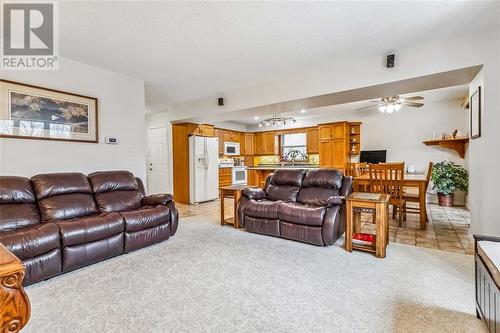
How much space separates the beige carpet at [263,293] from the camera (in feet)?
5.07

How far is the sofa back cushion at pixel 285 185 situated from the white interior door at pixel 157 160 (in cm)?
329

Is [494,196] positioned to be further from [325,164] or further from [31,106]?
[31,106]

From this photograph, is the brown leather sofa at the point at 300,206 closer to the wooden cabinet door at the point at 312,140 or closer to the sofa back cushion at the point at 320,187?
the sofa back cushion at the point at 320,187

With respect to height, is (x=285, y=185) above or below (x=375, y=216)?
above

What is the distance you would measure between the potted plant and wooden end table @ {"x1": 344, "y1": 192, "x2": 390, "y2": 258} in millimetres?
3498

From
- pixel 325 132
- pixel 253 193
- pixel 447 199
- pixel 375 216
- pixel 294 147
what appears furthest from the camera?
pixel 294 147

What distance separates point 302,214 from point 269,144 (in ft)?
18.3

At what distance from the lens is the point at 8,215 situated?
7.67 ft

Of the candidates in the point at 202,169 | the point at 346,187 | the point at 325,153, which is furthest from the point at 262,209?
the point at 325,153

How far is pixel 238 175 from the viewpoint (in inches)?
300

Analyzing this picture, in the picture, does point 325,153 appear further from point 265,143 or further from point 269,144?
point 265,143

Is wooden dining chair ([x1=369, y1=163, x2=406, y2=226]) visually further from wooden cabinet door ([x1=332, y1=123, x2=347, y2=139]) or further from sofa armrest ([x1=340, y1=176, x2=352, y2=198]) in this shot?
wooden cabinet door ([x1=332, y1=123, x2=347, y2=139])

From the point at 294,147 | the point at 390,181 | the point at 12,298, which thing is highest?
the point at 294,147

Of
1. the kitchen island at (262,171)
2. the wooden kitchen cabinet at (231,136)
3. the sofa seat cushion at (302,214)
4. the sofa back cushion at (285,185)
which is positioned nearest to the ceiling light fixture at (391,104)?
the sofa back cushion at (285,185)
